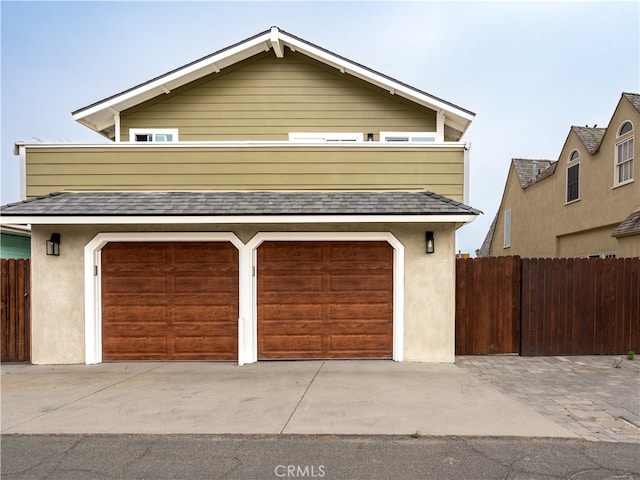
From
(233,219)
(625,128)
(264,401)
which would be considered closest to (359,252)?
(233,219)

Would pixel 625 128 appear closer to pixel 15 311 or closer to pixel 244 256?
pixel 244 256

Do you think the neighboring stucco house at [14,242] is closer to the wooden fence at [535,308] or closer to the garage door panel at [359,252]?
the garage door panel at [359,252]

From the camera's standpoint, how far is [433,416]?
15.7ft

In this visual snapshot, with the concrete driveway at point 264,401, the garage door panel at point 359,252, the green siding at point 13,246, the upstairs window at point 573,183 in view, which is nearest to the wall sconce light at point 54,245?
the concrete driveway at point 264,401

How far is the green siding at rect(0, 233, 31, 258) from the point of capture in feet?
38.3

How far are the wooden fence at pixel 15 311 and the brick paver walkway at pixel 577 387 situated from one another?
340 inches

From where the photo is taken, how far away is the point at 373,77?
29.0ft

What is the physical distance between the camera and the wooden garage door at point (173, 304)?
7609 mm

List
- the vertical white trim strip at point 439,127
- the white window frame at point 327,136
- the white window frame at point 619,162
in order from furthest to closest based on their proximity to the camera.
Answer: the white window frame at point 619,162 < the white window frame at point 327,136 < the vertical white trim strip at point 439,127

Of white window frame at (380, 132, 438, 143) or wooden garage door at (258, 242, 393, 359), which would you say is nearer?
wooden garage door at (258, 242, 393, 359)

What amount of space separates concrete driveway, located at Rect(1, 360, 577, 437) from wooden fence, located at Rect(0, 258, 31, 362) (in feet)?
1.71

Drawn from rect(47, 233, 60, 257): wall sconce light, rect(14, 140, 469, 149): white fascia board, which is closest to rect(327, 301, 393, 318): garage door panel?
rect(14, 140, 469, 149): white fascia board

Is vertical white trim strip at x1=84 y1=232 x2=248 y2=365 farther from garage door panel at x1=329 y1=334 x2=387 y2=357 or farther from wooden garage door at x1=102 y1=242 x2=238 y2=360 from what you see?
garage door panel at x1=329 y1=334 x2=387 y2=357

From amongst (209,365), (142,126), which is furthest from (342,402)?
(142,126)
